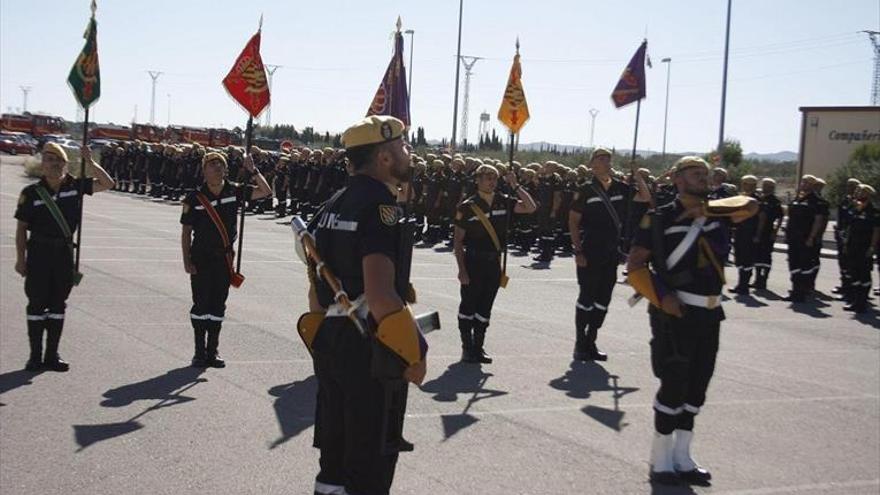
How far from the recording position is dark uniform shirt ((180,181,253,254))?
955 cm

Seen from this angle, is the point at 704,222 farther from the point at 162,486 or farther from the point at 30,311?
the point at 30,311

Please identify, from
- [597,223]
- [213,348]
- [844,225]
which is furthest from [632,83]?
[213,348]

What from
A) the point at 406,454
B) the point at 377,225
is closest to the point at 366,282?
the point at 377,225

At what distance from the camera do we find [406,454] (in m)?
6.91

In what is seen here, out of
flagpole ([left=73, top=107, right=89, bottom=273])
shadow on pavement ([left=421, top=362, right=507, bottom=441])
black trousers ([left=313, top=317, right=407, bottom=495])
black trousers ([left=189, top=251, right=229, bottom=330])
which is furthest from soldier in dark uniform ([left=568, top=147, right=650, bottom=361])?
black trousers ([left=313, top=317, right=407, bottom=495])

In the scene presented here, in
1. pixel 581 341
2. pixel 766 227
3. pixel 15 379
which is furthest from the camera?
pixel 766 227

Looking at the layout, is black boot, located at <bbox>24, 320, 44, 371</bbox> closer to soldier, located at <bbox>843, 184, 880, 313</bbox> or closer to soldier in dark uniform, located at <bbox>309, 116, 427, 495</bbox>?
soldier in dark uniform, located at <bbox>309, 116, 427, 495</bbox>

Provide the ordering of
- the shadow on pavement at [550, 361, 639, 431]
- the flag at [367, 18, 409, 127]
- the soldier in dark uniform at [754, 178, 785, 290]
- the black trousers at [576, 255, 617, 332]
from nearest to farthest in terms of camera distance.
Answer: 1. the shadow on pavement at [550, 361, 639, 431]
2. the flag at [367, 18, 409, 127]
3. the black trousers at [576, 255, 617, 332]
4. the soldier in dark uniform at [754, 178, 785, 290]

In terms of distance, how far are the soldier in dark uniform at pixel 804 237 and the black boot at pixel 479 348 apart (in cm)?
851

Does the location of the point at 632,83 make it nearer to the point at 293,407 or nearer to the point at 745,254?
the point at 745,254

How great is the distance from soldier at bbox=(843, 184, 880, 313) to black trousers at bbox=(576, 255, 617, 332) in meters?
7.22

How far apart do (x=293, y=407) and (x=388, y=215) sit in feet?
13.4

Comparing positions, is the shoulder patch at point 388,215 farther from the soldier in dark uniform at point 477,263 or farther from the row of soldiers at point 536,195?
the row of soldiers at point 536,195

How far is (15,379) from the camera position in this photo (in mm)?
8531
